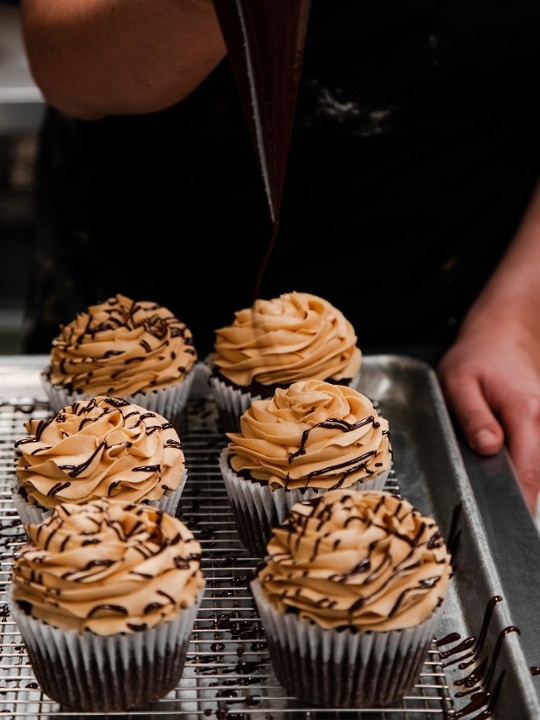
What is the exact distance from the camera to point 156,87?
2.81 metres

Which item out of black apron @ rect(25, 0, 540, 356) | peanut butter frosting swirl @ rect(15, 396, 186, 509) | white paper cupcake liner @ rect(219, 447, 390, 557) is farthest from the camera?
black apron @ rect(25, 0, 540, 356)

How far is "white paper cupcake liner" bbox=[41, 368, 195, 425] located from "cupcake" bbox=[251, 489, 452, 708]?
0.87 m

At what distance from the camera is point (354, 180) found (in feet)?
10.9

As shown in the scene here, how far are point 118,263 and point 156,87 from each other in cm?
89

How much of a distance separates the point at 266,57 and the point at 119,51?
0.82 m

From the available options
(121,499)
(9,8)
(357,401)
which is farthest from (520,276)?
(9,8)

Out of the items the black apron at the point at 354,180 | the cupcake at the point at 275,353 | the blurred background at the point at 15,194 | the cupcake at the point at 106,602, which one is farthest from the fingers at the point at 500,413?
the blurred background at the point at 15,194

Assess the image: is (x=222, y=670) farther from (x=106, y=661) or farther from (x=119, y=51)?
(x=119, y=51)

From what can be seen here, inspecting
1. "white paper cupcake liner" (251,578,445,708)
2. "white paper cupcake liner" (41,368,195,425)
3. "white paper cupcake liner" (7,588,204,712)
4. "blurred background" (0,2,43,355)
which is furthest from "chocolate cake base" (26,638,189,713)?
"blurred background" (0,2,43,355)

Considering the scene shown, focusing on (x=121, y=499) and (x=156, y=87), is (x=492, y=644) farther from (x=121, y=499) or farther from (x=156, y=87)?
(x=156, y=87)

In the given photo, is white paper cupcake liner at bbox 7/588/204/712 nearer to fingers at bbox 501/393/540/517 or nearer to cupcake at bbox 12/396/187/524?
cupcake at bbox 12/396/187/524

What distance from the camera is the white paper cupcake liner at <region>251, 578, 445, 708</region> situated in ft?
6.66

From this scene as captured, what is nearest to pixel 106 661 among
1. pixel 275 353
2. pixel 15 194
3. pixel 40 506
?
pixel 40 506

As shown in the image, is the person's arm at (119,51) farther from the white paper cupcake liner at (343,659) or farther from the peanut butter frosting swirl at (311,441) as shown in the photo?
the white paper cupcake liner at (343,659)
